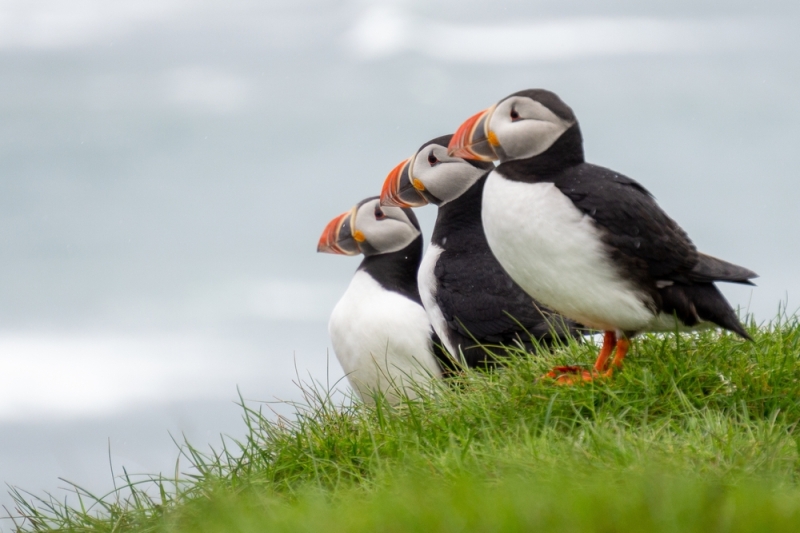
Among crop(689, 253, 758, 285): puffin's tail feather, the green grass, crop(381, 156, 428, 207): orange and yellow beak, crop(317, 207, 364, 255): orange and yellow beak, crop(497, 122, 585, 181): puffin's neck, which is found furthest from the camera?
crop(317, 207, 364, 255): orange and yellow beak

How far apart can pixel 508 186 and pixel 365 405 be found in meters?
1.28

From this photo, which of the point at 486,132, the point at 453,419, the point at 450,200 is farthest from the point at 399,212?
the point at 453,419

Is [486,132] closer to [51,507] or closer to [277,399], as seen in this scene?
[277,399]

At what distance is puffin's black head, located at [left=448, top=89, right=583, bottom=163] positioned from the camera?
4.86 meters

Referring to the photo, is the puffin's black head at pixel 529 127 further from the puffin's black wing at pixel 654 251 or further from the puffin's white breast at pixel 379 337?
the puffin's white breast at pixel 379 337

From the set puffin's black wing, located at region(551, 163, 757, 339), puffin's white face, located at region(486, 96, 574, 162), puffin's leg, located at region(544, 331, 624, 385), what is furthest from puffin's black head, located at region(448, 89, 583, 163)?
puffin's leg, located at region(544, 331, 624, 385)

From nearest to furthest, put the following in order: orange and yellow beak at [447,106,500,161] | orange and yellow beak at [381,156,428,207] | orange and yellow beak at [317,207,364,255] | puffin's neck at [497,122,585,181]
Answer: puffin's neck at [497,122,585,181], orange and yellow beak at [447,106,500,161], orange and yellow beak at [381,156,428,207], orange and yellow beak at [317,207,364,255]

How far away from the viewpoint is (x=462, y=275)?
602 centimetres

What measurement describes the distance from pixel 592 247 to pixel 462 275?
1596mm

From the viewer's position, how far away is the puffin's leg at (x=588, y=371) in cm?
454

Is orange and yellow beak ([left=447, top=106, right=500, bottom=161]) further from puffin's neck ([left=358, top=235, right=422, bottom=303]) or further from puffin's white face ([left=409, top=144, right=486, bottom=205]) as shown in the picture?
puffin's neck ([left=358, top=235, right=422, bottom=303])

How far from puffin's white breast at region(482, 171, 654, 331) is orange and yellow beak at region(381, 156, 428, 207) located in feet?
6.01

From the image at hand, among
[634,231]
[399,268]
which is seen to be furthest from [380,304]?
[634,231]

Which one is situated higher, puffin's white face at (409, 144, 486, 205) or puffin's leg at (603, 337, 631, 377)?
puffin's white face at (409, 144, 486, 205)
